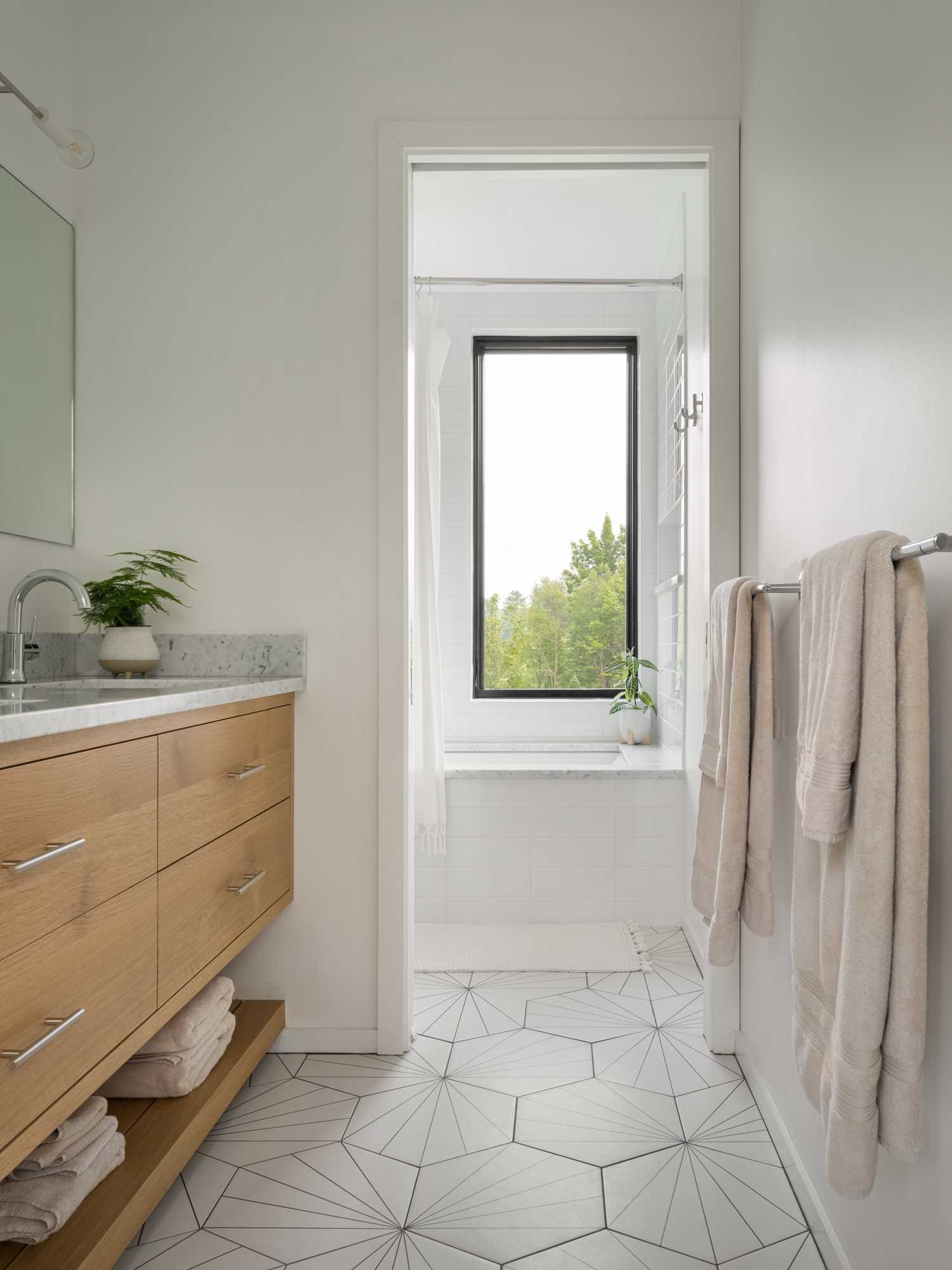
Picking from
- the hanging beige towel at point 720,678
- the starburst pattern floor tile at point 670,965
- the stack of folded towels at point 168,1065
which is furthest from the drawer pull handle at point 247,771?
the starburst pattern floor tile at point 670,965

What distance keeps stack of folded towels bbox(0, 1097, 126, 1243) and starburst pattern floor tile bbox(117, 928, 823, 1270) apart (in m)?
0.21

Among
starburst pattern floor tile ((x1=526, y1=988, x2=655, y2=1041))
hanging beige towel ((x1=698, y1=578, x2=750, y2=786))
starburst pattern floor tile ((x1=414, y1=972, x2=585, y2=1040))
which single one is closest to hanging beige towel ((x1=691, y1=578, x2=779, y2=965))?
hanging beige towel ((x1=698, y1=578, x2=750, y2=786))

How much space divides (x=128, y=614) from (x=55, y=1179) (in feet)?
3.82

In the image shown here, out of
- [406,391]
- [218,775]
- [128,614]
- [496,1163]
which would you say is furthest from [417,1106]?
[406,391]

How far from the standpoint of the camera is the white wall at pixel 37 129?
1.86 metres

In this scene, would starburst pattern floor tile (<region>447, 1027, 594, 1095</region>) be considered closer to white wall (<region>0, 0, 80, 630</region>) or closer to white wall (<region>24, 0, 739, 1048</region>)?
white wall (<region>24, 0, 739, 1048</region>)

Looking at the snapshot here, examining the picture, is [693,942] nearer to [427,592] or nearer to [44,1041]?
[427,592]

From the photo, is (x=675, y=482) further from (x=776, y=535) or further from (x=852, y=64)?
(x=852, y=64)

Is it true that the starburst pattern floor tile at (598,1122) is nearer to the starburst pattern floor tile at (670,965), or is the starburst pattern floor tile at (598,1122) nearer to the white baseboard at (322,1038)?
the white baseboard at (322,1038)

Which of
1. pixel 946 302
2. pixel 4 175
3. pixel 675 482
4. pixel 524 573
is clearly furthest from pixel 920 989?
pixel 524 573

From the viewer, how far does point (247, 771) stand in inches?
68.8

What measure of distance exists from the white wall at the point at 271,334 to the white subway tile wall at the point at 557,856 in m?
0.85

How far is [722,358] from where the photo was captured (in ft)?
6.69

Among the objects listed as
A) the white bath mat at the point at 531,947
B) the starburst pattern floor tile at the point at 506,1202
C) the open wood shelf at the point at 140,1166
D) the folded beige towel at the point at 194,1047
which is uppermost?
the folded beige towel at the point at 194,1047
